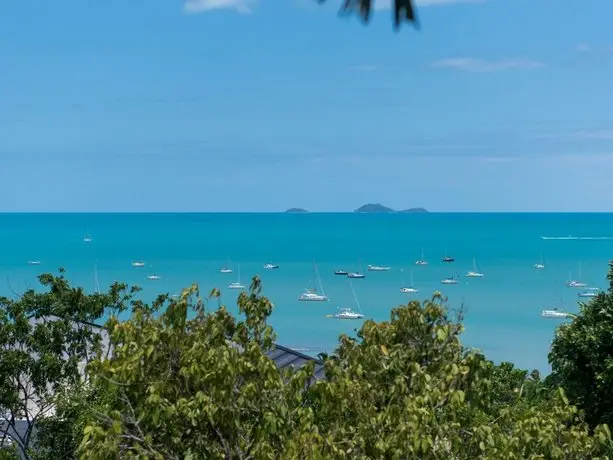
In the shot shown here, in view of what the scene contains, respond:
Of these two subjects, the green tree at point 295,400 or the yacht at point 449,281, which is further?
the yacht at point 449,281

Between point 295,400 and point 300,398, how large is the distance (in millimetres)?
56

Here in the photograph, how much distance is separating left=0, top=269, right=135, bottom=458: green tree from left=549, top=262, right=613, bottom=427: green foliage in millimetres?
8152

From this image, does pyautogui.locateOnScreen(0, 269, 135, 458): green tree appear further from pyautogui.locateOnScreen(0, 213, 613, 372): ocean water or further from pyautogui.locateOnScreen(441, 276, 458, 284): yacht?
pyautogui.locateOnScreen(441, 276, 458, 284): yacht

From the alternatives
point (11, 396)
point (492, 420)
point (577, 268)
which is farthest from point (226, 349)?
point (577, 268)

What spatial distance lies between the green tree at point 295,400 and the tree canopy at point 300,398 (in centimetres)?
1

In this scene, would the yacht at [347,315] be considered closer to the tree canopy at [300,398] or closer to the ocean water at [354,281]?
the ocean water at [354,281]

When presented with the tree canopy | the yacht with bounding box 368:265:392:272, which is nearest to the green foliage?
Answer: the tree canopy

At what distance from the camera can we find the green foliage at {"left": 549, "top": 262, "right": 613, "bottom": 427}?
44.4 ft

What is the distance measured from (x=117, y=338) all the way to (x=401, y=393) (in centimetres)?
277

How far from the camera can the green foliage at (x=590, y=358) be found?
44.4ft

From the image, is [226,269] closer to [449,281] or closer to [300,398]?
[449,281]

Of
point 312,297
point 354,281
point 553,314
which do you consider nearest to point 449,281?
point 354,281

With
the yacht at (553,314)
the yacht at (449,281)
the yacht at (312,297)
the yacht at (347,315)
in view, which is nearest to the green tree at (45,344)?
Answer: the yacht at (347,315)

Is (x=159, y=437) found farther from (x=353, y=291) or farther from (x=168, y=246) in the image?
(x=168, y=246)
